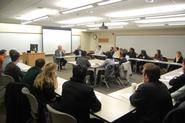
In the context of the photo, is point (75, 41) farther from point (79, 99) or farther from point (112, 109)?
point (79, 99)

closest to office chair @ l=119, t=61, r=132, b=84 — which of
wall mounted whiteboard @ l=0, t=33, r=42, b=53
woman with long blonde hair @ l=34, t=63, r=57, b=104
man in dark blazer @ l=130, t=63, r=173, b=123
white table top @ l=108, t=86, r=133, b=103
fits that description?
white table top @ l=108, t=86, r=133, b=103

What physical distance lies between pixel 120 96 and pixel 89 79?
11.8 feet

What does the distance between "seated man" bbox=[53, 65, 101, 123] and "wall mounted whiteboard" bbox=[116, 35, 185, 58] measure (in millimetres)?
8096

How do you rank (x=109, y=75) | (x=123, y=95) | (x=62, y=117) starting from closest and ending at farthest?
(x=62, y=117)
(x=123, y=95)
(x=109, y=75)

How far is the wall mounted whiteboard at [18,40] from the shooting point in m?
8.97

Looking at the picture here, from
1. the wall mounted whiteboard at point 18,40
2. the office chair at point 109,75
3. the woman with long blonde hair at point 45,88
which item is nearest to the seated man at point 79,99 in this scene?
the woman with long blonde hair at point 45,88

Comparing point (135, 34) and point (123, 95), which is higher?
point (135, 34)

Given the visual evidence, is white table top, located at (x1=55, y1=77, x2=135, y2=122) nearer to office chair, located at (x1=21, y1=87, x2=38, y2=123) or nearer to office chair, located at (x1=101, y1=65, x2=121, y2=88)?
Answer: office chair, located at (x1=21, y1=87, x2=38, y2=123)

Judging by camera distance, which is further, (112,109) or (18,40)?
(18,40)

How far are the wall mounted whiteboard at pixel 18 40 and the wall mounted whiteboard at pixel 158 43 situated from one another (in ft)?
17.9

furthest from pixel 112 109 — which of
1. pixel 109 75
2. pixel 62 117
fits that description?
pixel 109 75

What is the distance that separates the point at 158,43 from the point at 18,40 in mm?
7795

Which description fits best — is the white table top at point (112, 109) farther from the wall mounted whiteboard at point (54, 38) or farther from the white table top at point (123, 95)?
the wall mounted whiteboard at point (54, 38)

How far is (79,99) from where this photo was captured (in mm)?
1822
